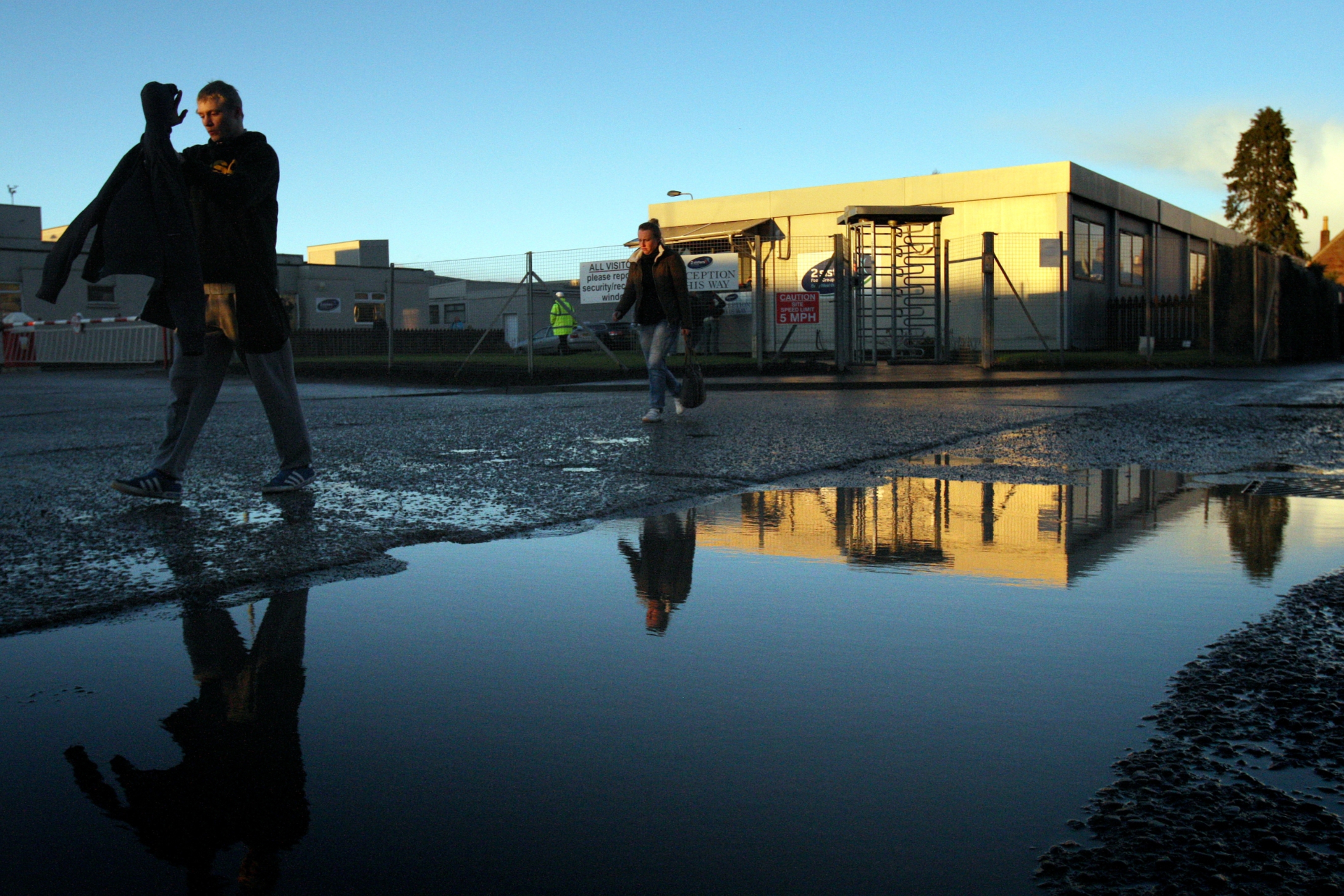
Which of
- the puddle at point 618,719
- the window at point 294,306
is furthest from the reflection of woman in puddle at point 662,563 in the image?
the window at point 294,306

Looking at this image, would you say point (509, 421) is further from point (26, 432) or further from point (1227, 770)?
point (1227, 770)

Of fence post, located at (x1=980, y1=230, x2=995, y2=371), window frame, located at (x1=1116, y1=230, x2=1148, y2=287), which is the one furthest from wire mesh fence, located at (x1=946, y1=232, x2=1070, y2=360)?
fence post, located at (x1=980, y1=230, x2=995, y2=371)

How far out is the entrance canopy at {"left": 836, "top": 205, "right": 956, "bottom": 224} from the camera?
899 inches

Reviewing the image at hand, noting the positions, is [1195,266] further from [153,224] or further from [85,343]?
[153,224]

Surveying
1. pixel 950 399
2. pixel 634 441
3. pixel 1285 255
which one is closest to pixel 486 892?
pixel 634 441

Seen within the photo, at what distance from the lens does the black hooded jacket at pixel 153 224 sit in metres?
4.99

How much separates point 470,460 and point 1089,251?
98.6 feet

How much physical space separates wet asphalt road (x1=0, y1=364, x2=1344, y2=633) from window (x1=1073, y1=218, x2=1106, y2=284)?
19220mm

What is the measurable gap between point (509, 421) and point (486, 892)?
8464 mm

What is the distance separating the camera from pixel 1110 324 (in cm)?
3447

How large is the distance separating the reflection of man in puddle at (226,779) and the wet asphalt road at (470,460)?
0.89 m

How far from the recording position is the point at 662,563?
3951mm

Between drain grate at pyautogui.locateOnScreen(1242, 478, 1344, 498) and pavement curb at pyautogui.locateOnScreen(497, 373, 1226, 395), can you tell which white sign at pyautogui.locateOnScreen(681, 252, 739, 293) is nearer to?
pavement curb at pyautogui.locateOnScreen(497, 373, 1226, 395)

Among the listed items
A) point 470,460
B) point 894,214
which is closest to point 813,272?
point 894,214
